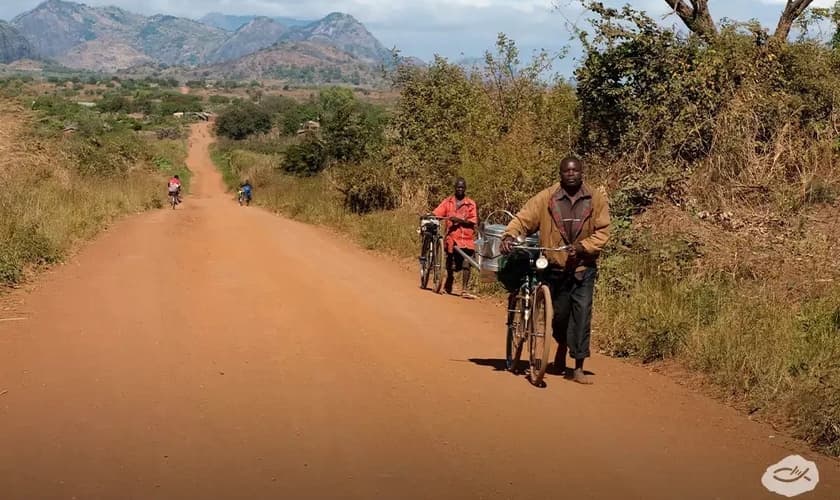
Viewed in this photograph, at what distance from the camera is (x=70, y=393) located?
7.08 meters

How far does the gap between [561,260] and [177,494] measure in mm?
3967

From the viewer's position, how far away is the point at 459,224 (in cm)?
1326

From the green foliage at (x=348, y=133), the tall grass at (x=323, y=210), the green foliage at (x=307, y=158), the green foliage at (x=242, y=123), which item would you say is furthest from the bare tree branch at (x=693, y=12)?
the green foliage at (x=242, y=123)

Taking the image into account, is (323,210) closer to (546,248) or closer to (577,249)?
(546,248)

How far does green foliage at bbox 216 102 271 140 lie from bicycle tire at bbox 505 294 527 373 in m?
79.4

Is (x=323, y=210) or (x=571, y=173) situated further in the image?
(x=323, y=210)

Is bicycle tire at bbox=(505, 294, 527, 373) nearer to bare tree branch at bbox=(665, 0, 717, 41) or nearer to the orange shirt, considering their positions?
the orange shirt

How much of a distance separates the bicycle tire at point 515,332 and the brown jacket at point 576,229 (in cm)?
66

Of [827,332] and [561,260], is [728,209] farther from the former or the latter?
[561,260]

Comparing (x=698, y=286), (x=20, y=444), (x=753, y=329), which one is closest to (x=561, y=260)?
(x=753, y=329)

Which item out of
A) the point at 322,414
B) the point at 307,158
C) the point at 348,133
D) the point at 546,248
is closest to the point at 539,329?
the point at 546,248

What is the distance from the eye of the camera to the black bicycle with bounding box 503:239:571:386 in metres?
7.70

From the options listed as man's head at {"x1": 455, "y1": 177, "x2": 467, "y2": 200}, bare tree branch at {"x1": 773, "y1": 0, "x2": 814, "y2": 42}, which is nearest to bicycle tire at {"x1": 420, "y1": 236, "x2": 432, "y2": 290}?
man's head at {"x1": 455, "y1": 177, "x2": 467, "y2": 200}

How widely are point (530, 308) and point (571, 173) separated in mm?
1315
